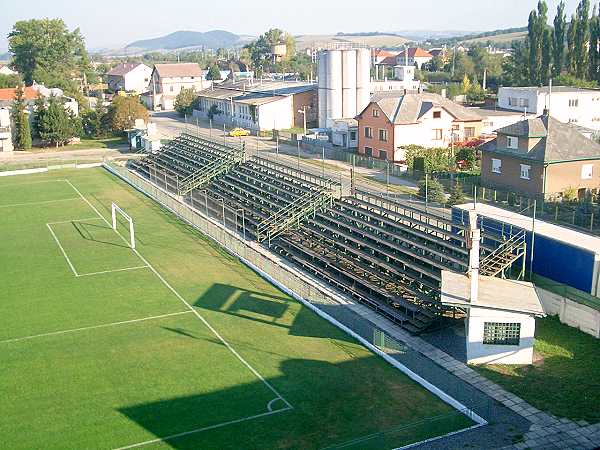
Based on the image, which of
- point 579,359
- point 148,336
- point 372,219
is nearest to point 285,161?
point 372,219

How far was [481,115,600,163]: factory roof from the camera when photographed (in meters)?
35.9

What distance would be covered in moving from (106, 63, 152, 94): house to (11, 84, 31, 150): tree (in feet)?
208

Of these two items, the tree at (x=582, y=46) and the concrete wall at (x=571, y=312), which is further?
the tree at (x=582, y=46)

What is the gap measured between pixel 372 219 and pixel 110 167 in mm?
31153

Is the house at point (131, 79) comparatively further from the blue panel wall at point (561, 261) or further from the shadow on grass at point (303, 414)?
the shadow on grass at point (303, 414)

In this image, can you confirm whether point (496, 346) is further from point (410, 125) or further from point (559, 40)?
point (559, 40)

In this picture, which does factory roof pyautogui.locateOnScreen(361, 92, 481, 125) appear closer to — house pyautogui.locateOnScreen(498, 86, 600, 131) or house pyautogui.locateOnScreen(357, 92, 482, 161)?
house pyautogui.locateOnScreen(357, 92, 482, 161)

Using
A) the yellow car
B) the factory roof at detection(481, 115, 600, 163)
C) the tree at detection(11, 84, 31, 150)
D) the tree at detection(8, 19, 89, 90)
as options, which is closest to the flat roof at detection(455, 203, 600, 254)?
the factory roof at detection(481, 115, 600, 163)

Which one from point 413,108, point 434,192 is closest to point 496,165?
point 434,192

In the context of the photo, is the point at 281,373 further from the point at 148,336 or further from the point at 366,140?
the point at 366,140

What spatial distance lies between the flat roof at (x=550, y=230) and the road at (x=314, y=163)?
33.9 feet

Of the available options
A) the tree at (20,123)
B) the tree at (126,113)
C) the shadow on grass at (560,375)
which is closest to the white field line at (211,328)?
the shadow on grass at (560,375)

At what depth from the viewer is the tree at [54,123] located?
2552 inches

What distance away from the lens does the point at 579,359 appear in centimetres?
1864
